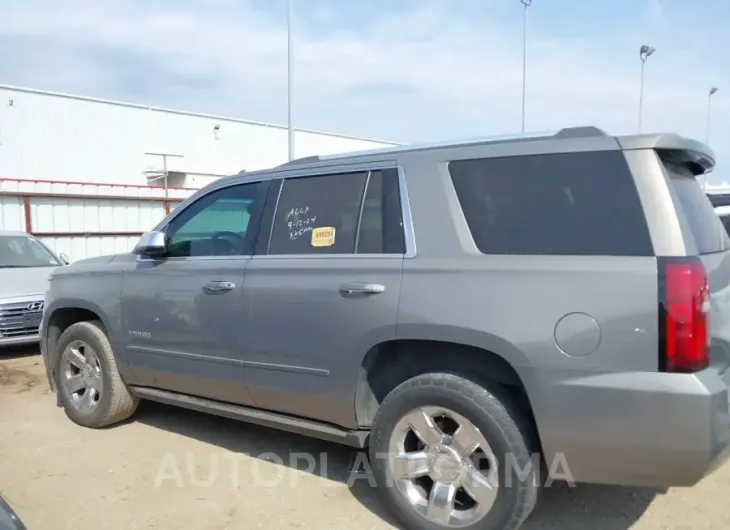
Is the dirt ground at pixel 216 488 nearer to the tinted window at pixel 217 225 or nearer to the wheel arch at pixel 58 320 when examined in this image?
the wheel arch at pixel 58 320

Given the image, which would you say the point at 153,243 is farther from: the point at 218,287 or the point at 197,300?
the point at 218,287

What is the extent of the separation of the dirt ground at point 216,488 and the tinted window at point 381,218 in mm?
1484

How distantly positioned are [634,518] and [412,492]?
123 centimetres

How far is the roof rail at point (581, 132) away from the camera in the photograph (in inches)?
113

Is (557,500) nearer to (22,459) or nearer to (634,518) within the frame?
(634,518)

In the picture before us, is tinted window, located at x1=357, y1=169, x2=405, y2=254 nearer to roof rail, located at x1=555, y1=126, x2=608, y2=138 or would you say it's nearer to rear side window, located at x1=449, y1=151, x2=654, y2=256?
rear side window, located at x1=449, y1=151, x2=654, y2=256

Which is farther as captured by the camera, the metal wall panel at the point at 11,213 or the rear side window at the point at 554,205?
the metal wall panel at the point at 11,213

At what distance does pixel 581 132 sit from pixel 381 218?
1112 mm

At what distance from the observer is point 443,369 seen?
125 inches

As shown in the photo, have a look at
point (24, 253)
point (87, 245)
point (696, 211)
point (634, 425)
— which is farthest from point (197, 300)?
point (87, 245)

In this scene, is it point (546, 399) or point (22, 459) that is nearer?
point (546, 399)

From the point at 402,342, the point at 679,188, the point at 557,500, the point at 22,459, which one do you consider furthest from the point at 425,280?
the point at 22,459

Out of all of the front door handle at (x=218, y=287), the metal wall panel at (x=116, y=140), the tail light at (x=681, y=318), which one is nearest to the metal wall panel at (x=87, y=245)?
the metal wall panel at (x=116, y=140)

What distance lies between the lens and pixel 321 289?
3436 mm
